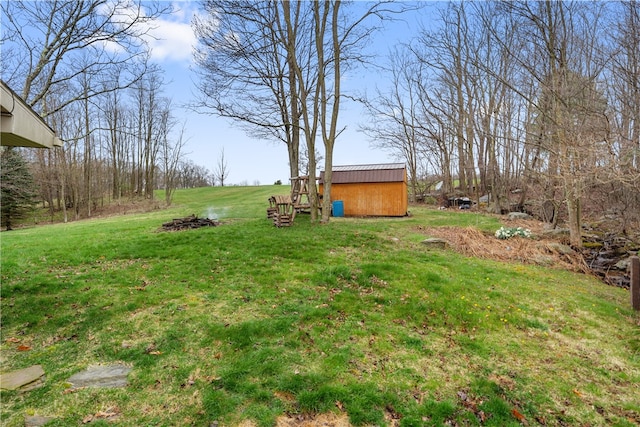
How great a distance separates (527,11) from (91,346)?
533 inches

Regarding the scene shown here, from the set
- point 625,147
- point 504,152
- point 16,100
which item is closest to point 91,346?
point 16,100

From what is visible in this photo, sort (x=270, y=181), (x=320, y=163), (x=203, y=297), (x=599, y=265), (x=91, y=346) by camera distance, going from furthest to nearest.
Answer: (x=270, y=181)
(x=320, y=163)
(x=599, y=265)
(x=203, y=297)
(x=91, y=346)

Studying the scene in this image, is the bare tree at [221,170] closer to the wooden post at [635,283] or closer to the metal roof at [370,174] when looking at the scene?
the metal roof at [370,174]

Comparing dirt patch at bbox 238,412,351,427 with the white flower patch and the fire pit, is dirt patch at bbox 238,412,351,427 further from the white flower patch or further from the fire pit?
the white flower patch

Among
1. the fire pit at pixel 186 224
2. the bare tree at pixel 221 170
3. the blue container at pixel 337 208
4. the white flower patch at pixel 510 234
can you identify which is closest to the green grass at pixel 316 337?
the white flower patch at pixel 510 234

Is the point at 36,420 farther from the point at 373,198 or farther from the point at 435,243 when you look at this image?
the point at 373,198

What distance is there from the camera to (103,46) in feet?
24.9

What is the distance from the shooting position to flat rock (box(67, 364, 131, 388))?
3.47 m

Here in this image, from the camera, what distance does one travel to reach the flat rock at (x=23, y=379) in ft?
11.1

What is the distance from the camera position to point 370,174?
16641 mm

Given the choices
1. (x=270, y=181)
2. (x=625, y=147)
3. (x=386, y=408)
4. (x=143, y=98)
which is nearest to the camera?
(x=386, y=408)

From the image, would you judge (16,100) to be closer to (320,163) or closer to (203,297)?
(203,297)

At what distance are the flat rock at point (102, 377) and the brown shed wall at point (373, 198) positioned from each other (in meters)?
12.9

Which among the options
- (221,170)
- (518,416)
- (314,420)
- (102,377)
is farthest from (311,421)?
(221,170)
